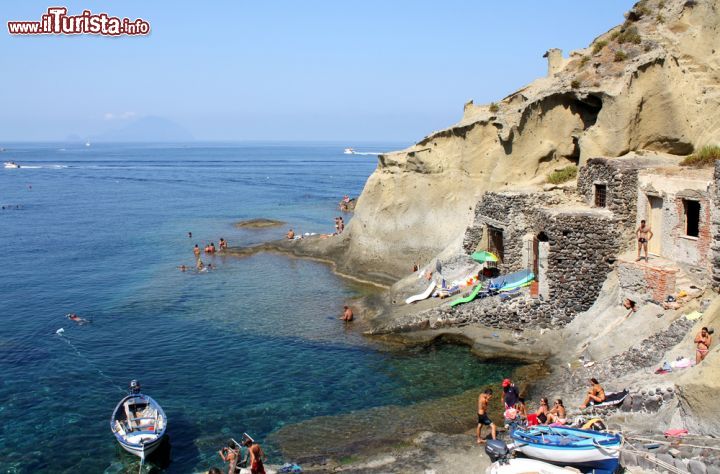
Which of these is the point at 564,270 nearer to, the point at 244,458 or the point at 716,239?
the point at 716,239

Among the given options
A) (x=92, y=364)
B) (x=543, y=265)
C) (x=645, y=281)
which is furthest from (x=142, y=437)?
(x=645, y=281)

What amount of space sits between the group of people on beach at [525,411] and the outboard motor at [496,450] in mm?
1268

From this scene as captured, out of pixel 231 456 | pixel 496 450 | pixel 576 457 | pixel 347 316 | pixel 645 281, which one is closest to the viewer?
pixel 576 457

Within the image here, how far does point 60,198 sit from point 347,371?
3004 inches

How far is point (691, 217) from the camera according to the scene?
73.9 feet

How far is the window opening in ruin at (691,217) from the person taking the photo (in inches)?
881

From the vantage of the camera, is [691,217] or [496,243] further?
[496,243]

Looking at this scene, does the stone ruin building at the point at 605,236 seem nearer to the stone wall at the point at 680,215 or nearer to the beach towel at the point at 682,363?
the stone wall at the point at 680,215

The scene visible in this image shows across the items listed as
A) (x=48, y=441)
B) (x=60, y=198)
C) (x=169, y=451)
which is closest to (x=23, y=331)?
(x=48, y=441)

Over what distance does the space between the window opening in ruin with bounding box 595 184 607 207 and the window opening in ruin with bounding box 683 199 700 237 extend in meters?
3.89

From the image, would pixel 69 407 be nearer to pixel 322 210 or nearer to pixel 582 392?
pixel 582 392

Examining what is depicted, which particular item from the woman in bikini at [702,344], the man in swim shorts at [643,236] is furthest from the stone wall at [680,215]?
the woman in bikini at [702,344]

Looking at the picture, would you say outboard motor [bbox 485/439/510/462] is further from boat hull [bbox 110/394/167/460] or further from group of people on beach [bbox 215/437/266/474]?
boat hull [bbox 110/394/167/460]

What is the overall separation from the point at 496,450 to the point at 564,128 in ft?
63.8
